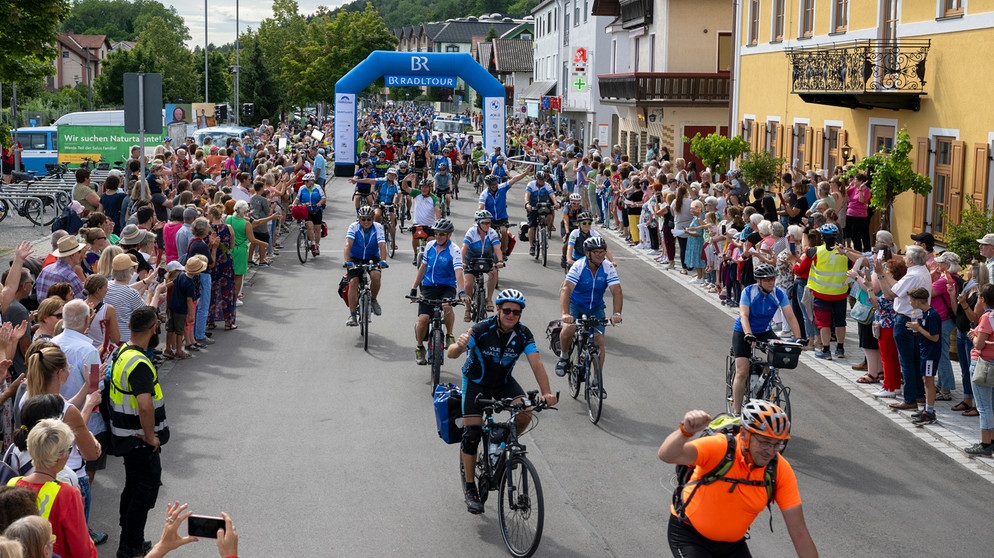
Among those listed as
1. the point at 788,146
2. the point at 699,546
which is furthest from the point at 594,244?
the point at 788,146

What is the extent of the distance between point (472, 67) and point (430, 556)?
33.8m

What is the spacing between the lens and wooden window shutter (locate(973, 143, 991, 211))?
19219 millimetres

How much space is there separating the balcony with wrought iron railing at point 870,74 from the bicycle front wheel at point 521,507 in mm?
15984

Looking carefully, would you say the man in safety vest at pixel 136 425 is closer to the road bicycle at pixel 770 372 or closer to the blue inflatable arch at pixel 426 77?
the road bicycle at pixel 770 372

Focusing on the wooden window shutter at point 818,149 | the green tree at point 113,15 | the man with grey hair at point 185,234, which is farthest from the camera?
the green tree at point 113,15

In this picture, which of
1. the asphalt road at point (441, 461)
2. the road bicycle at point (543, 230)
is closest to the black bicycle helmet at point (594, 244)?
the asphalt road at point (441, 461)

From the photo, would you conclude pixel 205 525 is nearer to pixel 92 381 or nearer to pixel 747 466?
pixel 747 466

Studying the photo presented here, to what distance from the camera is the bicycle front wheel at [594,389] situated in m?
11.7

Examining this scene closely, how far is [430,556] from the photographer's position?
800 centimetres

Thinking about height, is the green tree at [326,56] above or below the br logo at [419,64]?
above

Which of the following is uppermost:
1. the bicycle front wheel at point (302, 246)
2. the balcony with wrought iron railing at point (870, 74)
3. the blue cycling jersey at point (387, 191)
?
the balcony with wrought iron railing at point (870, 74)

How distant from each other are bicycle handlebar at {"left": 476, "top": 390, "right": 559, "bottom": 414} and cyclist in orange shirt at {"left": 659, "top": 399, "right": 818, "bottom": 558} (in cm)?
237

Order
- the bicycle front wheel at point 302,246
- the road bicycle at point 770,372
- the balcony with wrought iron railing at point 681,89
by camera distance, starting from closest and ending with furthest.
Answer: the road bicycle at point 770,372 < the bicycle front wheel at point 302,246 < the balcony with wrought iron railing at point 681,89

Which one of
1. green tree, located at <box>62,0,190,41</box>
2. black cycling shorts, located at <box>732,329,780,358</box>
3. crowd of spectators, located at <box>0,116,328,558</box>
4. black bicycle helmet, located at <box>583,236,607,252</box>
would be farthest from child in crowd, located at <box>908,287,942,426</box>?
green tree, located at <box>62,0,190,41</box>
